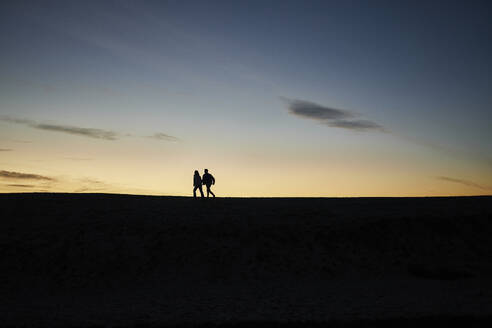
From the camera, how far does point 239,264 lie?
17.7 meters

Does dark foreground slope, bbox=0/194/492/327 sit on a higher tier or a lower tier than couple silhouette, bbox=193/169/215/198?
lower

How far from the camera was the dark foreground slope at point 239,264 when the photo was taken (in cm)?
1241

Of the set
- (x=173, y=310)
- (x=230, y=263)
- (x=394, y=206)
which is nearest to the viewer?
(x=173, y=310)

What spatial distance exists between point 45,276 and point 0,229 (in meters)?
5.65

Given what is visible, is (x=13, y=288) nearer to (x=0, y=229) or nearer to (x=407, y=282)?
(x=0, y=229)

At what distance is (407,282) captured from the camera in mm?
16625

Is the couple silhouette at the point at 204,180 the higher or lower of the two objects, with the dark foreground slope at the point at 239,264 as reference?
higher

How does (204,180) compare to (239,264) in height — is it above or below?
above

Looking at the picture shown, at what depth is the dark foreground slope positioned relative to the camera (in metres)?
12.4

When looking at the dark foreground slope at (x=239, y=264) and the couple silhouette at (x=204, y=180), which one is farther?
the couple silhouette at (x=204, y=180)

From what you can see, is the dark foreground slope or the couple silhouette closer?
the dark foreground slope

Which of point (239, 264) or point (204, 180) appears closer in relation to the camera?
point (239, 264)

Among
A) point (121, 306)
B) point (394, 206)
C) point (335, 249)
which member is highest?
point (394, 206)

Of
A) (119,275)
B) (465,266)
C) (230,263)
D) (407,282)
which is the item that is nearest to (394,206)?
(465,266)
